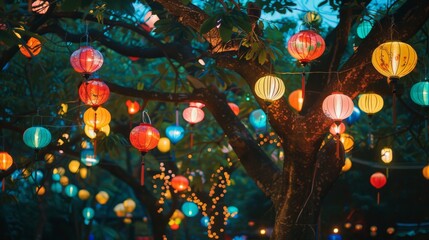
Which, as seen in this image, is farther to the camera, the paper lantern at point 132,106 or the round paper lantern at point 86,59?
the paper lantern at point 132,106

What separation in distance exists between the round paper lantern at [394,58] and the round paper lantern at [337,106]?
626 millimetres

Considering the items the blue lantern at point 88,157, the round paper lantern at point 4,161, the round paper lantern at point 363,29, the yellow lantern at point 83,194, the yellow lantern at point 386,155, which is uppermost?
the round paper lantern at point 363,29

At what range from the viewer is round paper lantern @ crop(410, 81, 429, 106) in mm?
7023

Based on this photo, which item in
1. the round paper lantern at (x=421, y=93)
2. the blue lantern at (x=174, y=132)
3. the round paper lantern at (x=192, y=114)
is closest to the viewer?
the round paper lantern at (x=421, y=93)

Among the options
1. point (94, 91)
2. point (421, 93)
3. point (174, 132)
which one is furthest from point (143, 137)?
point (421, 93)

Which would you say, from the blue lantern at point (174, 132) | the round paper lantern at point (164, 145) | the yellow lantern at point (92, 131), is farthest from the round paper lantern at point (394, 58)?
the round paper lantern at point (164, 145)

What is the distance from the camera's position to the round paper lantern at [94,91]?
260 inches

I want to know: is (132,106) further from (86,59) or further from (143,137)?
(86,59)

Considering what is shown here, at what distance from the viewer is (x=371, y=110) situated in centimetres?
740

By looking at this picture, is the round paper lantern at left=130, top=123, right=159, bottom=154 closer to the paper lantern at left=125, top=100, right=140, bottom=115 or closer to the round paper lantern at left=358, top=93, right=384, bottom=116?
the round paper lantern at left=358, top=93, right=384, bottom=116

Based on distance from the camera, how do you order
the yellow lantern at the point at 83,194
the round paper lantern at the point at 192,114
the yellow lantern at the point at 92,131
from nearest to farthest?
the yellow lantern at the point at 92,131 → the round paper lantern at the point at 192,114 → the yellow lantern at the point at 83,194

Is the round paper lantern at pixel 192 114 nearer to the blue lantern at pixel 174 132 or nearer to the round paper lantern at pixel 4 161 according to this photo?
the blue lantern at pixel 174 132

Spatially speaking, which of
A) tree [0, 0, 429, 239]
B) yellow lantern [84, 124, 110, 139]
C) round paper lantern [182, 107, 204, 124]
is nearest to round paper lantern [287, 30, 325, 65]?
tree [0, 0, 429, 239]

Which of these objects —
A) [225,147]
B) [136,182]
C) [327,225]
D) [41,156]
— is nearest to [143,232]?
[327,225]
